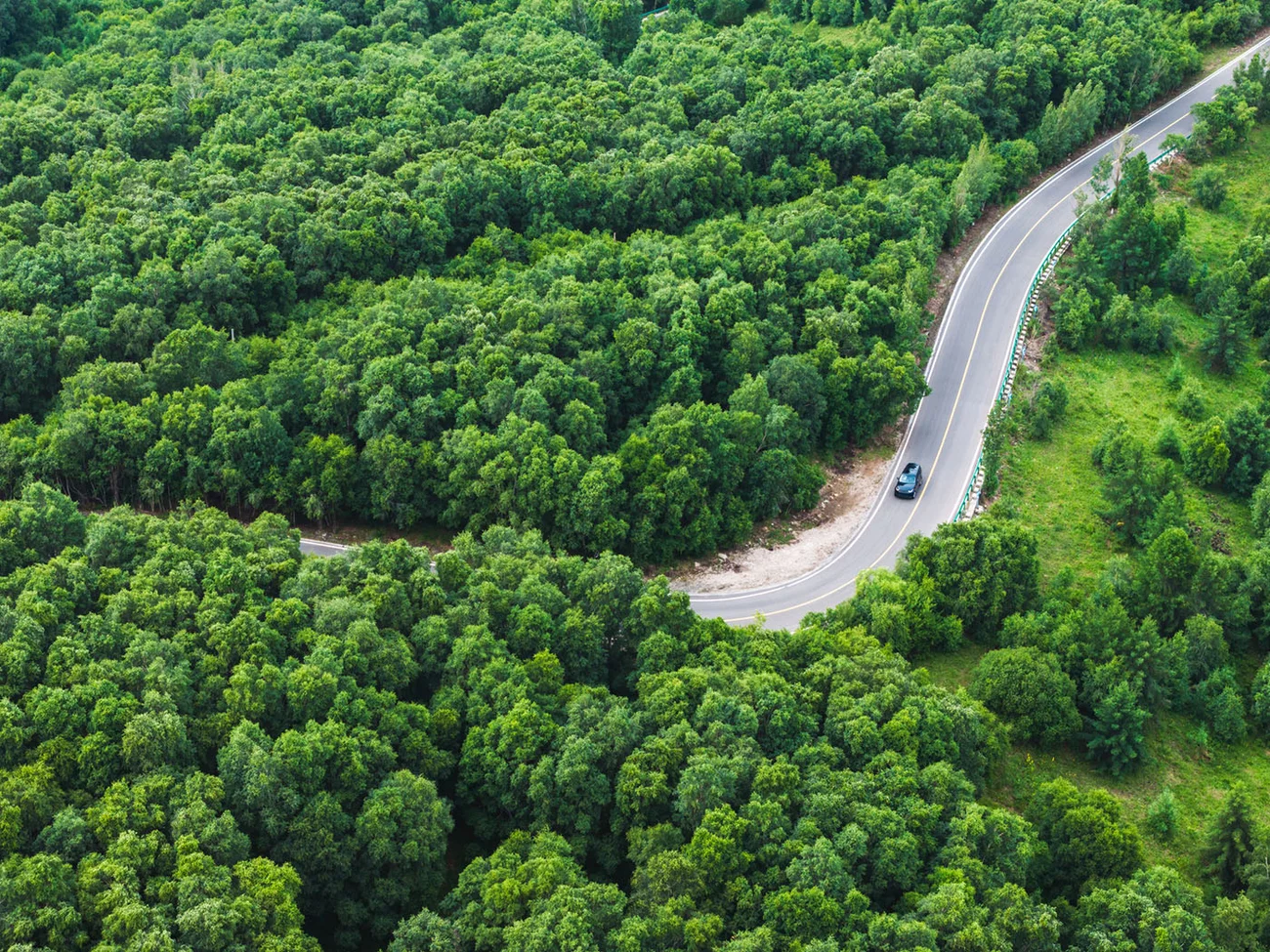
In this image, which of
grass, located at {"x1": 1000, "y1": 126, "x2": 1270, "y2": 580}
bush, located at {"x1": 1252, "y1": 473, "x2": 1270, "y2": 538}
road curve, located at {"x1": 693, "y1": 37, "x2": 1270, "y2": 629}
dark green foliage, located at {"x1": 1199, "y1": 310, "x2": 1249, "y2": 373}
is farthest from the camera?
dark green foliage, located at {"x1": 1199, "y1": 310, "x2": 1249, "y2": 373}

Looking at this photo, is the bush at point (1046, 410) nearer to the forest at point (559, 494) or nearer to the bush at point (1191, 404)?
the forest at point (559, 494)

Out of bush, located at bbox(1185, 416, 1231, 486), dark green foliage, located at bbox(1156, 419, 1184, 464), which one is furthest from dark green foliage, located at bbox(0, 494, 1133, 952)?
dark green foliage, located at bbox(1156, 419, 1184, 464)

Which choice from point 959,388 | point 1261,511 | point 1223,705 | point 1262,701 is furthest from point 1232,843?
point 959,388

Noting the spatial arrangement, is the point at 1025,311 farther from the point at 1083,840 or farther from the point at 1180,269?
the point at 1083,840

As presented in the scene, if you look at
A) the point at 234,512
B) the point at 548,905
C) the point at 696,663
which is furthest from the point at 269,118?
the point at 548,905

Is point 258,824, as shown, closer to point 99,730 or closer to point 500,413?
point 99,730

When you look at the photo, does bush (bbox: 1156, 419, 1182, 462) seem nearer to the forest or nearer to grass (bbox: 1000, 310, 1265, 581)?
grass (bbox: 1000, 310, 1265, 581)
